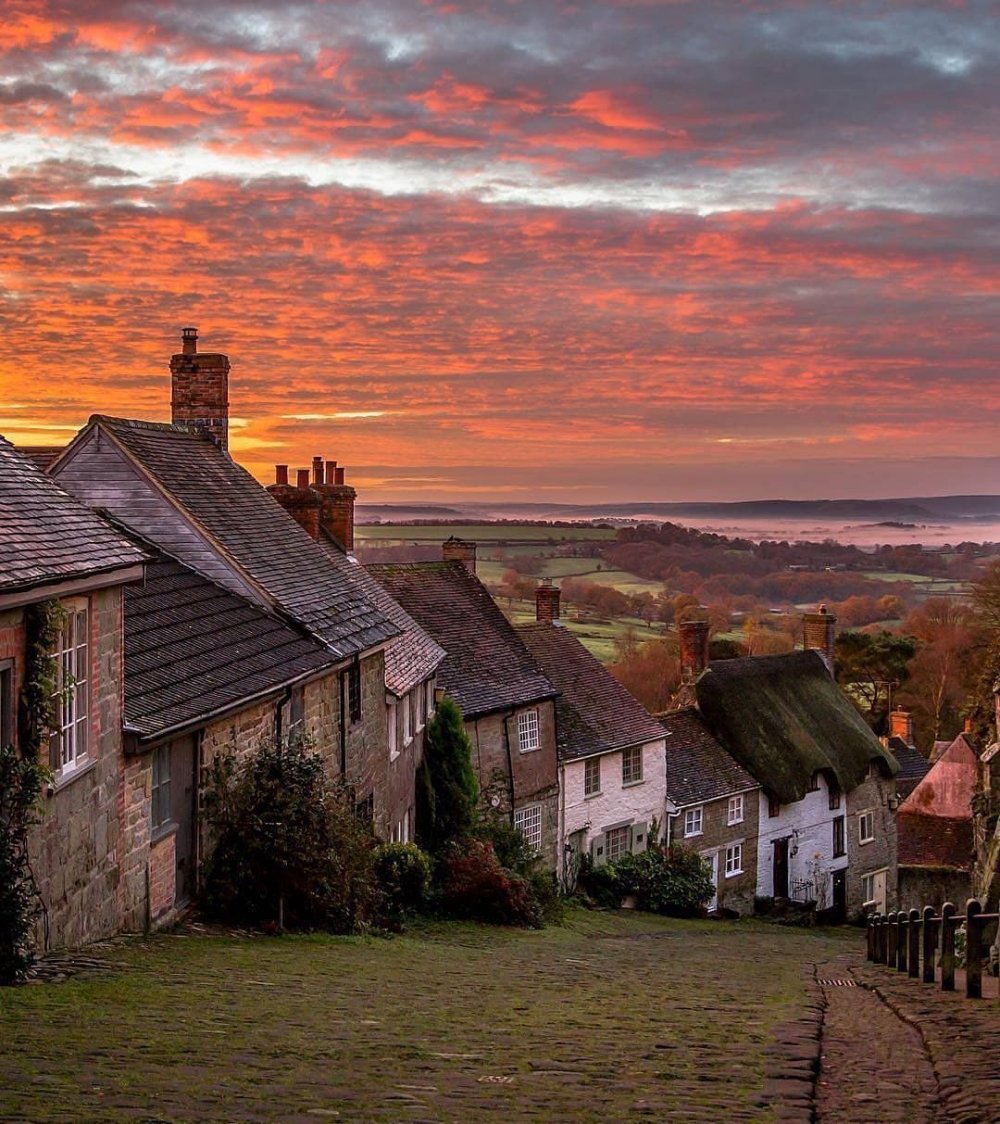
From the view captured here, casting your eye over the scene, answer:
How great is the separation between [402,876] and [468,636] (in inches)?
522

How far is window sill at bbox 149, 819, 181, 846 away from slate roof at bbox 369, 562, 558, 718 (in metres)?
17.2

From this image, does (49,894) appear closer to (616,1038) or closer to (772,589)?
(616,1038)

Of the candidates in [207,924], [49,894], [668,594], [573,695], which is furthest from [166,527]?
[668,594]

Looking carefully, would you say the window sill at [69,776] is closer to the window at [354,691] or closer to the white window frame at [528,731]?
the window at [354,691]

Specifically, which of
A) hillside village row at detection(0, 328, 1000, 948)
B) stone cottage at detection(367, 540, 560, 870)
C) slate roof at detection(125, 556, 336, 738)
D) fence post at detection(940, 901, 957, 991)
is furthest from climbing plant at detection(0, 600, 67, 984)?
stone cottage at detection(367, 540, 560, 870)

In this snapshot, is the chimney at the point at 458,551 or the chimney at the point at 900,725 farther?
the chimney at the point at 900,725

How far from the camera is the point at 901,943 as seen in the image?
733 inches

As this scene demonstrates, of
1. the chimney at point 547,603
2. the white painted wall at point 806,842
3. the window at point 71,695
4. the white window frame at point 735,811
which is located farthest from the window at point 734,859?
the window at point 71,695

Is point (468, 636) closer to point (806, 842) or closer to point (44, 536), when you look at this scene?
point (806, 842)

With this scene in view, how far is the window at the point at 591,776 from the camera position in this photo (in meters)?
36.9

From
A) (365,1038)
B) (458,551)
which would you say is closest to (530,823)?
(458,551)

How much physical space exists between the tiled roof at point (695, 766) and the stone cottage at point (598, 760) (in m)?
1.01

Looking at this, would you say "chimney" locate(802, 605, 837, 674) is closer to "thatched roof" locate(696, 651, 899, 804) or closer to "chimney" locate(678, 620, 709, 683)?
"thatched roof" locate(696, 651, 899, 804)

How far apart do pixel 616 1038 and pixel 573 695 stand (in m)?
27.9
